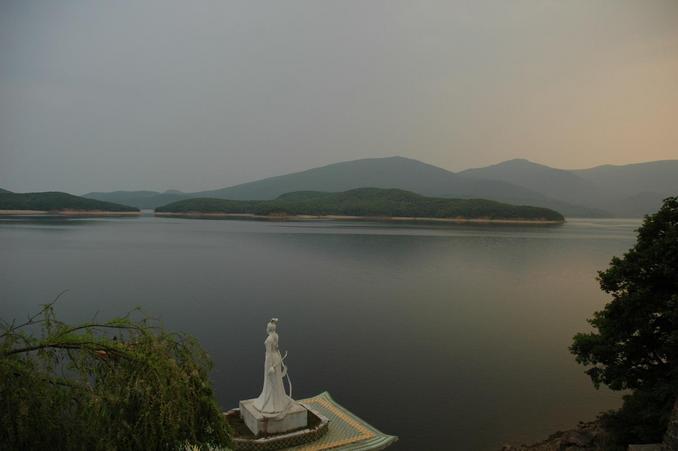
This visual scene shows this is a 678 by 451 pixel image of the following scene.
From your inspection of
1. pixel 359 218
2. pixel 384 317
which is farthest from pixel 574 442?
pixel 359 218

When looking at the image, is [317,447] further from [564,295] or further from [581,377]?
[564,295]

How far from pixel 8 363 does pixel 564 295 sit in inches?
1282

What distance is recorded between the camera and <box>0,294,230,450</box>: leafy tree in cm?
511

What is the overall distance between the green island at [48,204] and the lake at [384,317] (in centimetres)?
10479

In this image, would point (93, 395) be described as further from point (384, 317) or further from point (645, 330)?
point (384, 317)

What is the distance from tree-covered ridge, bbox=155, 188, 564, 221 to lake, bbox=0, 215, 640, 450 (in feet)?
283

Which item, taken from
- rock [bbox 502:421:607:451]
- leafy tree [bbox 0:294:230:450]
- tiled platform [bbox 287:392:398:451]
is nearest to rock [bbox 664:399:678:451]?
rock [bbox 502:421:607:451]

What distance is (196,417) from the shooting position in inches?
233

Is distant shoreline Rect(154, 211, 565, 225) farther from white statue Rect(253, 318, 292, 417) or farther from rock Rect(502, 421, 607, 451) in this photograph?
white statue Rect(253, 318, 292, 417)

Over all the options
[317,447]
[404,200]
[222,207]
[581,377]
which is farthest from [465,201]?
[317,447]

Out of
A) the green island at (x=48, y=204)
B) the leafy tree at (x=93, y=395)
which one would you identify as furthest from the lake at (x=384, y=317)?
the green island at (x=48, y=204)

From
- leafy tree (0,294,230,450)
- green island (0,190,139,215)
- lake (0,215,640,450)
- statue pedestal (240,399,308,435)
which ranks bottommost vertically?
lake (0,215,640,450)

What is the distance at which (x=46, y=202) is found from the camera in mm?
141125

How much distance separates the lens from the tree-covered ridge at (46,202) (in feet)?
448
